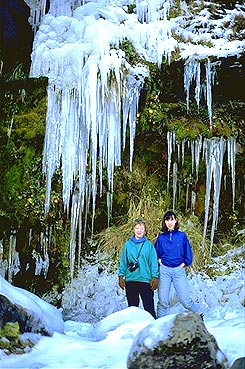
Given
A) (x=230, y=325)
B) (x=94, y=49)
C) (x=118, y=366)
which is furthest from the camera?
(x=94, y=49)

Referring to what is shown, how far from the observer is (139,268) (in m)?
4.86

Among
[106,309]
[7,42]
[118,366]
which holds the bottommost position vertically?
[106,309]

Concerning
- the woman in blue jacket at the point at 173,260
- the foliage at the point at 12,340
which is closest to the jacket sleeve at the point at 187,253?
the woman in blue jacket at the point at 173,260

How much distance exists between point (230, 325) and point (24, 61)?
Result: 5869 millimetres

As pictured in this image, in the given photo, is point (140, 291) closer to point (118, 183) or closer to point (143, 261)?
point (143, 261)

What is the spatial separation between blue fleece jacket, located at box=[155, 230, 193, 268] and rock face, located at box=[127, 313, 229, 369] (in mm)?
1756

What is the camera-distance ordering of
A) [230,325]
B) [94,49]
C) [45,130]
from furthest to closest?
[45,130]
[94,49]
[230,325]

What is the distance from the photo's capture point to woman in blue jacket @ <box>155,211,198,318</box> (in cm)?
484

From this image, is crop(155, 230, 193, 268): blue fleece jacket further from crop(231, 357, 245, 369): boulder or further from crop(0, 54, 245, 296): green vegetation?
crop(0, 54, 245, 296): green vegetation

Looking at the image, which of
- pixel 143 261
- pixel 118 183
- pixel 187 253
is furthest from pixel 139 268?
Answer: pixel 118 183

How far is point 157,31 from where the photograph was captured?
6.92 metres

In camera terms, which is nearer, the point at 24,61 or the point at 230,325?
the point at 230,325

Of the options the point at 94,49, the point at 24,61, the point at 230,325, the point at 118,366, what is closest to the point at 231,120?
the point at 94,49

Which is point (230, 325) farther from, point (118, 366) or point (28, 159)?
point (28, 159)
